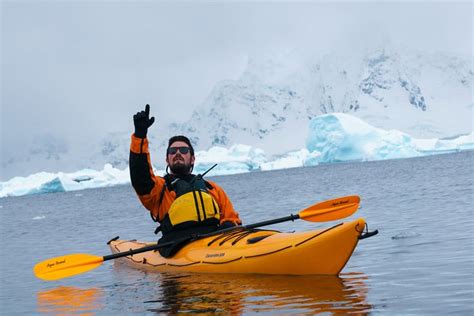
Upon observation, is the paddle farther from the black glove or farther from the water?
the black glove

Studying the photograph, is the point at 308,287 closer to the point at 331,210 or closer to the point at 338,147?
the point at 331,210

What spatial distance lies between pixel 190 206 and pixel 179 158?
61cm

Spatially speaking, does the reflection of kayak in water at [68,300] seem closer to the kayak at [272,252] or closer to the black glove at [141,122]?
the kayak at [272,252]

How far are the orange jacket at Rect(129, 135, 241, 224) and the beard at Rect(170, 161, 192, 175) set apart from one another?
7.4 inches

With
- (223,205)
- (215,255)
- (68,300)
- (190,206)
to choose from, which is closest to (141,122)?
(190,206)

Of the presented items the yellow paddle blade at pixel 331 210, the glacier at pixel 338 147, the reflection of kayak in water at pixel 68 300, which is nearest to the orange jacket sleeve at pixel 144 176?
the reflection of kayak in water at pixel 68 300

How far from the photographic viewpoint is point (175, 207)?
8445mm

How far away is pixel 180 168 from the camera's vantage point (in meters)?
8.59

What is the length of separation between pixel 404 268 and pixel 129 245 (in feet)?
16.8

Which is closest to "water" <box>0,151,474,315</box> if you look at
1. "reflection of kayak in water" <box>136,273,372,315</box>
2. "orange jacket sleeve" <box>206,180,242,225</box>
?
"reflection of kayak in water" <box>136,273,372,315</box>

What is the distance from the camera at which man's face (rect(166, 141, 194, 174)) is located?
27.8ft

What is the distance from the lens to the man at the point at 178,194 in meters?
8.30

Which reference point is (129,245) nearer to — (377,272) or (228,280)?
(228,280)

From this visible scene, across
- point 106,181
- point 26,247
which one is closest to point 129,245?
point 26,247
